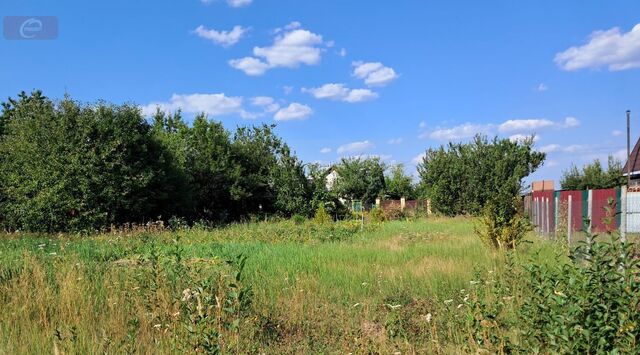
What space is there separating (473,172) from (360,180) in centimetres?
1306

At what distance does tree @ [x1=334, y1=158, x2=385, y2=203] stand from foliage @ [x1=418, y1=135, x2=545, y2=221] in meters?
9.74

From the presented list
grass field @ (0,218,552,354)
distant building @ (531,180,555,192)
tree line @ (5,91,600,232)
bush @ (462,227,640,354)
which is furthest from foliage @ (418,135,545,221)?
bush @ (462,227,640,354)

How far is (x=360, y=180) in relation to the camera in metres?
42.9

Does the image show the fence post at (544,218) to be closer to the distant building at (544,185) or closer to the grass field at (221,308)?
the distant building at (544,185)

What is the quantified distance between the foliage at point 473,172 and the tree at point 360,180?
9.74 metres

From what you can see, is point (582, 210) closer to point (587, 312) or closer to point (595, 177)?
point (587, 312)

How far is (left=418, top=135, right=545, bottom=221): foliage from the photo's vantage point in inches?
1248

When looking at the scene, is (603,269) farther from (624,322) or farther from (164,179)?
(164,179)

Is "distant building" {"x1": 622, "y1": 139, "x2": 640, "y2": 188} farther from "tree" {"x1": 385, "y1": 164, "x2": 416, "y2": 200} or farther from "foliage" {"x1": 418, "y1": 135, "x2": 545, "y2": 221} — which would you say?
"tree" {"x1": 385, "y1": 164, "x2": 416, "y2": 200}

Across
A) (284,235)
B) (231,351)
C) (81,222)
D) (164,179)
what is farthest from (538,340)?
(164,179)

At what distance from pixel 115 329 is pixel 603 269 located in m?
3.83

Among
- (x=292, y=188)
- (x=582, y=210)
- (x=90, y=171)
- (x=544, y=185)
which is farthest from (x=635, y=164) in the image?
(x=90, y=171)

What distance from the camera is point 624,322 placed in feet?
8.13

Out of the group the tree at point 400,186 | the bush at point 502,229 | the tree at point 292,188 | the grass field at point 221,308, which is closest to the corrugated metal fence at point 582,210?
the bush at point 502,229
